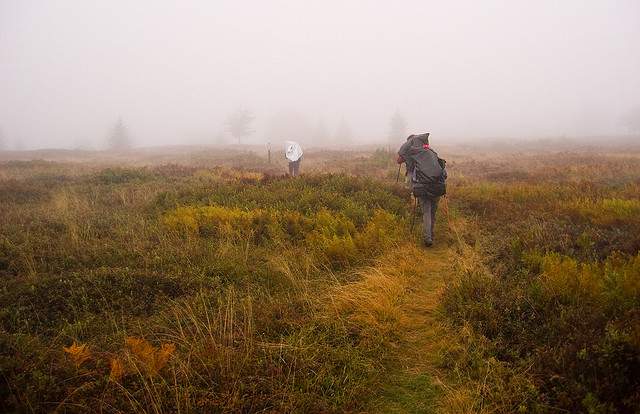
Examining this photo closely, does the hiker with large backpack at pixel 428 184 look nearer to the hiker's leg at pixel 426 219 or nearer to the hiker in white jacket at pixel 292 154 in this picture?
the hiker's leg at pixel 426 219

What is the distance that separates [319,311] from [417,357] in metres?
1.34

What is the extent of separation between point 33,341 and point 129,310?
105 centimetres

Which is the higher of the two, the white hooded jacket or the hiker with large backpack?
the white hooded jacket

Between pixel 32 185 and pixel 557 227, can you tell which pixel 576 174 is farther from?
pixel 32 185

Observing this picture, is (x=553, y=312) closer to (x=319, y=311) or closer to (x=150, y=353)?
(x=319, y=311)

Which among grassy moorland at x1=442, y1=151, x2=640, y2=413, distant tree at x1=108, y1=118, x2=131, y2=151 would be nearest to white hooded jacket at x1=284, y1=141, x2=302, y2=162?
grassy moorland at x1=442, y1=151, x2=640, y2=413

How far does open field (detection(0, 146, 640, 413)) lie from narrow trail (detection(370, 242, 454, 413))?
21 mm

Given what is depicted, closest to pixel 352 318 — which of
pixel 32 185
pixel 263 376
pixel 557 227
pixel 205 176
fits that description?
pixel 263 376

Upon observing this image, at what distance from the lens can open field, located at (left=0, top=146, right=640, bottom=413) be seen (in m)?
3.18

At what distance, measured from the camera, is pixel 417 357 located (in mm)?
3986

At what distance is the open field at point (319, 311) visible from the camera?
3176 mm

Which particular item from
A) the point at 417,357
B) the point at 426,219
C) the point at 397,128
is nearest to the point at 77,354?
the point at 417,357

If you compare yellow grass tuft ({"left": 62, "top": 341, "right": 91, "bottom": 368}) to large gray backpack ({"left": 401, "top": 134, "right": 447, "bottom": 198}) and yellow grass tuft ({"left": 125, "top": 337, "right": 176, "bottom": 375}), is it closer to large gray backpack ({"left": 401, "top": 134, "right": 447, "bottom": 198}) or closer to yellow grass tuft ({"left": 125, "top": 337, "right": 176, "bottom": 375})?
yellow grass tuft ({"left": 125, "top": 337, "right": 176, "bottom": 375})

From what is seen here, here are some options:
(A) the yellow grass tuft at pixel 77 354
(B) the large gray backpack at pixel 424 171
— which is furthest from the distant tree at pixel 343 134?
(A) the yellow grass tuft at pixel 77 354
